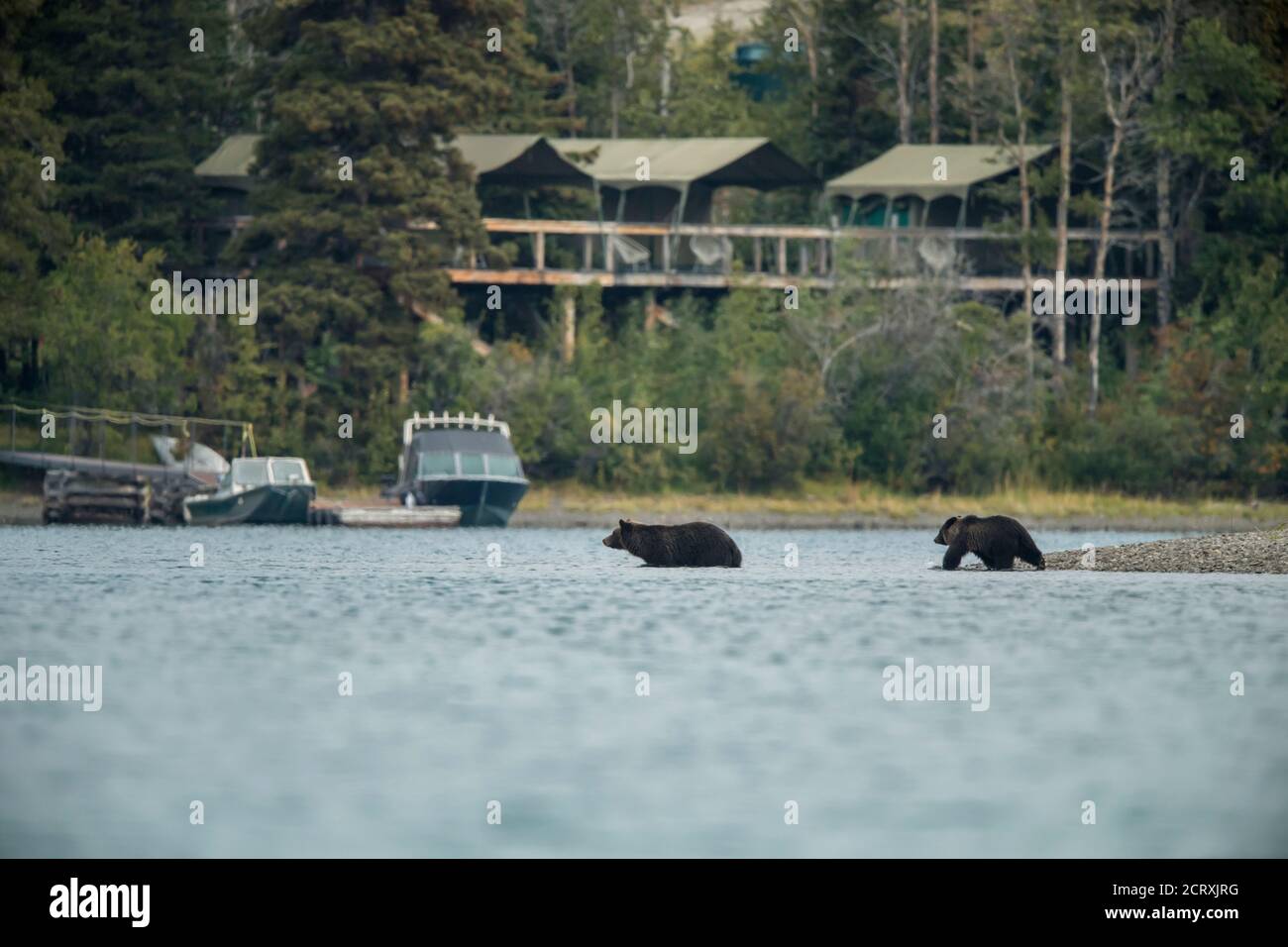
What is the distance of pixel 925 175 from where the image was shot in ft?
249

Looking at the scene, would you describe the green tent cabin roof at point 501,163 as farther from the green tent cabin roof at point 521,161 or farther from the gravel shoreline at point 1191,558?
the gravel shoreline at point 1191,558

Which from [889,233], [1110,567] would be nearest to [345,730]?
[1110,567]

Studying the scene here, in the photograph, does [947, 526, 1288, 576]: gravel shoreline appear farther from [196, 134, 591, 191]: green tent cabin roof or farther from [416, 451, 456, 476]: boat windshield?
[196, 134, 591, 191]: green tent cabin roof

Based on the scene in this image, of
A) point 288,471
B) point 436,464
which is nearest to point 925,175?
point 436,464

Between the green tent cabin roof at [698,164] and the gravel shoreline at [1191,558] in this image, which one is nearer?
the gravel shoreline at [1191,558]

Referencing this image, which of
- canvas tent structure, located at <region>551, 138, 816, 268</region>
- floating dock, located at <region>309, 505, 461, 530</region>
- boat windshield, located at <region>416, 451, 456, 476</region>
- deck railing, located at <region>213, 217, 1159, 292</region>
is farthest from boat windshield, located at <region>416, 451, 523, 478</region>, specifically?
canvas tent structure, located at <region>551, 138, 816, 268</region>

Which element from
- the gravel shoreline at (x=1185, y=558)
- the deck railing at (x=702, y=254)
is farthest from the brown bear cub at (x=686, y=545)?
the deck railing at (x=702, y=254)

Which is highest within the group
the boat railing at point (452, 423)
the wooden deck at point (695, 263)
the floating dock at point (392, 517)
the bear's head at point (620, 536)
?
the wooden deck at point (695, 263)

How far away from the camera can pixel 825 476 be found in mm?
70500

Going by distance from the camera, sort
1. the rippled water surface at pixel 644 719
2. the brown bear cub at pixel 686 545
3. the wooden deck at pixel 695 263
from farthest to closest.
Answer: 1. the wooden deck at pixel 695 263
2. the brown bear cub at pixel 686 545
3. the rippled water surface at pixel 644 719

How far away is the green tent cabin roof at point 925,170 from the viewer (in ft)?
244

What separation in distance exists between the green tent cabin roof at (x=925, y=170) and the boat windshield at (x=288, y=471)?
923 inches

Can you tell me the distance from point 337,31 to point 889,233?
17747mm
